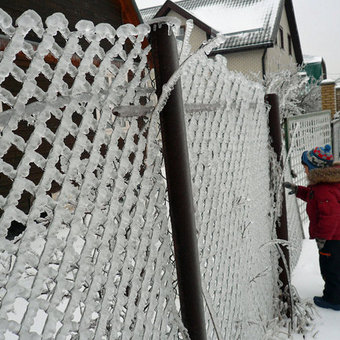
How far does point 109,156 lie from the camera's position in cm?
105

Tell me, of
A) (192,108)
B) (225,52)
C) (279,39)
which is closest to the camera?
(192,108)

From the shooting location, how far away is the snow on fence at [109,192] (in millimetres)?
800

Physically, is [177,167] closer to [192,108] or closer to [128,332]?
[192,108]

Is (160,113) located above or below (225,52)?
below

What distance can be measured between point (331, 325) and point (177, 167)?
234 centimetres

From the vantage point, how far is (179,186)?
1.31m

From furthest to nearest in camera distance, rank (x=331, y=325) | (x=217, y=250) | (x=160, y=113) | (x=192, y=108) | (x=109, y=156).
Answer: (x=331, y=325) → (x=217, y=250) → (x=192, y=108) → (x=160, y=113) → (x=109, y=156)

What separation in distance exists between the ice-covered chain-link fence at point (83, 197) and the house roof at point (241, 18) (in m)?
17.8

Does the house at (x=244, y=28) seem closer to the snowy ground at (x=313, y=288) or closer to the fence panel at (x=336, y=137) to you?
the fence panel at (x=336, y=137)

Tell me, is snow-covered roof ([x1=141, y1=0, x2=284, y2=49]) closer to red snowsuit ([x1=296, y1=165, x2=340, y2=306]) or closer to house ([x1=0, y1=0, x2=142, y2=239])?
house ([x1=0, y1=0, x2=142, y2=239])

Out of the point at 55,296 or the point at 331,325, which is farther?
the point at 331,325

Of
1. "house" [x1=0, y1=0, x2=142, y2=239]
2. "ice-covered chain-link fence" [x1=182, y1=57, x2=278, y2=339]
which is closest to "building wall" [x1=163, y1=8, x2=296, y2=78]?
"house" [x1=0, y1=0, x2=142, y2=239]

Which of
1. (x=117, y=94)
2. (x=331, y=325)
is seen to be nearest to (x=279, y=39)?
(x=331, y=325)

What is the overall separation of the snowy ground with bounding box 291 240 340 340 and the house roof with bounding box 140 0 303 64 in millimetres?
15255
